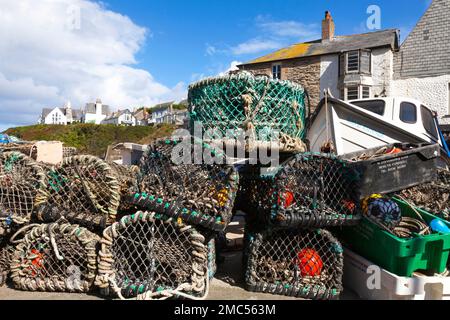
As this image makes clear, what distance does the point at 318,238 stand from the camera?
99.7 inches

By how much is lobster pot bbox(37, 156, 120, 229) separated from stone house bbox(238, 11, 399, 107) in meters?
16.1

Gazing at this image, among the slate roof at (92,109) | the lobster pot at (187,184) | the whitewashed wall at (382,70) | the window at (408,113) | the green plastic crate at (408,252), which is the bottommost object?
the green plastic crate at (408,252)

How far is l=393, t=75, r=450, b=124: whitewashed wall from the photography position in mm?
16078

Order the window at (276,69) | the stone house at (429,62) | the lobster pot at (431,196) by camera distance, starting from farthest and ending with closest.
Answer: the window at (276,69), the stone house at (429,62), the lobster pot at (431,196)

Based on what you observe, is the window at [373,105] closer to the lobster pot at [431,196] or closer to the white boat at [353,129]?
the white boat at [353,129]

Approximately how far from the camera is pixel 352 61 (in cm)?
1802

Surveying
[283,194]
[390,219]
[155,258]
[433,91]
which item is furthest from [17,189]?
[433,91]

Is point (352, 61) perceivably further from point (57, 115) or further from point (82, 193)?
point (57, 115)

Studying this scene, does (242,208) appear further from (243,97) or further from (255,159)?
(243,97)

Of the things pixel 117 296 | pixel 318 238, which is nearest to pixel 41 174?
pixel 117 296

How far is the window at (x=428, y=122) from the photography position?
18.6ft

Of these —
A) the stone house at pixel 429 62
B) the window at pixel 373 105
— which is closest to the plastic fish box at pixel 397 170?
the window at pixel 373 105

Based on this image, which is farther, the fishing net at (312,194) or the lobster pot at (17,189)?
the lobster pot at (17,189)

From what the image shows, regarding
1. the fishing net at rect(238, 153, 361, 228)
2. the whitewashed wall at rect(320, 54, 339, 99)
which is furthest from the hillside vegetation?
the fishing net at rect(238, 153, 361, 228)
